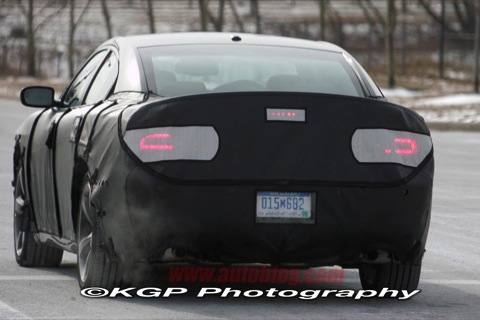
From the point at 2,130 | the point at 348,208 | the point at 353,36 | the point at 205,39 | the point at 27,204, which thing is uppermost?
the point at 205,39

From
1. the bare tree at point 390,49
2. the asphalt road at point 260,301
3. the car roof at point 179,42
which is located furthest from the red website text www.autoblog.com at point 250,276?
the bare tree at point 390,49

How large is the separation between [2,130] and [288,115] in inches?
881

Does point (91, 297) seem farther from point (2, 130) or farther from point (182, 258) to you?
point (2, 130)

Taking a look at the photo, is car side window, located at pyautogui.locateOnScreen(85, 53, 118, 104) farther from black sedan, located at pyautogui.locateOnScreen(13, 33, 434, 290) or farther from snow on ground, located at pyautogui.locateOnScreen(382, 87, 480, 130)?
snow on ground, located at pyautogui.locateOnScreen(382, 87, 480, 130)

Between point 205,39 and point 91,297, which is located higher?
point 205,39

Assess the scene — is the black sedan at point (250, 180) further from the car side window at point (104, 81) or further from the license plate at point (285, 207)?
the car side window at point (104, 81)

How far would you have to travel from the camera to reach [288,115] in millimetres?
7742

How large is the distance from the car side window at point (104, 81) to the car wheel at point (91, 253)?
2.46 feet

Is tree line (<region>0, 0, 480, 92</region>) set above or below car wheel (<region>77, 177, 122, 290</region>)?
below

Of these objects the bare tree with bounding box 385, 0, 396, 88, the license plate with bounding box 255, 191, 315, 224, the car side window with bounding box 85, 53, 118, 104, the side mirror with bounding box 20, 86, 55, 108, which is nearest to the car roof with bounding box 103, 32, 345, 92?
the car side window with bounding box 85, 53, 118, 104

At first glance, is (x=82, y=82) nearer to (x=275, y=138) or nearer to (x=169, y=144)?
(x=169, y=144)

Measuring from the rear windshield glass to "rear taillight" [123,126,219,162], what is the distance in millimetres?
636

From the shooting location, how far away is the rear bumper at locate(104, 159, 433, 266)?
760cm

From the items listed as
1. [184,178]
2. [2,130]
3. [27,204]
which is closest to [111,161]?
[184,178]
